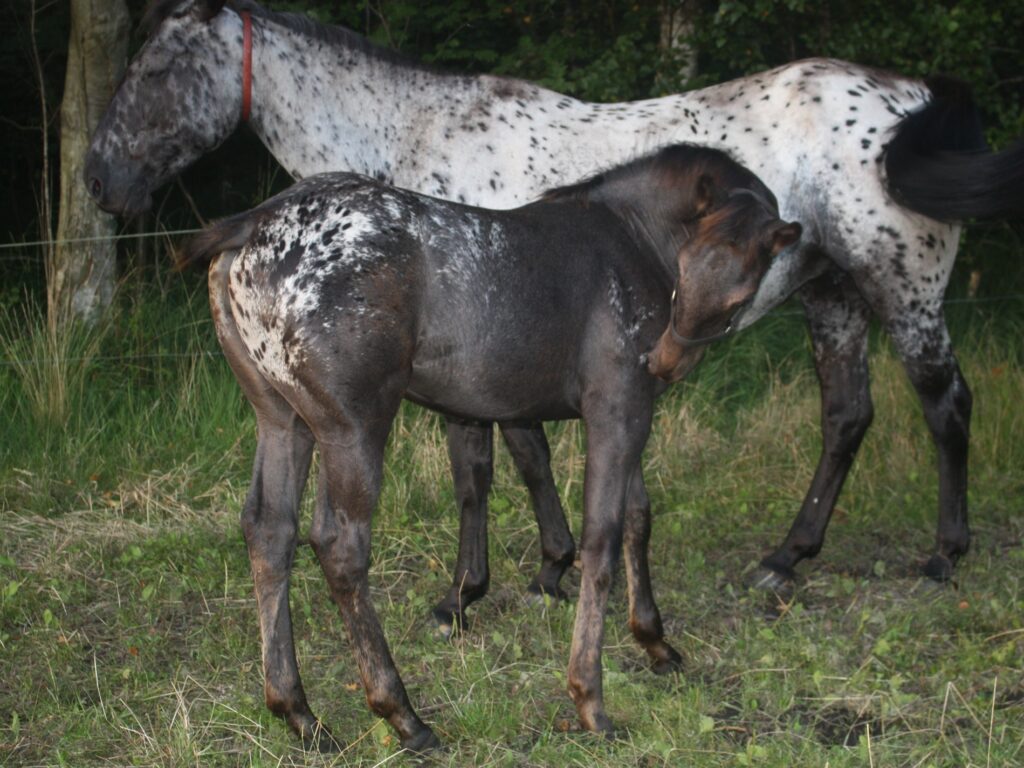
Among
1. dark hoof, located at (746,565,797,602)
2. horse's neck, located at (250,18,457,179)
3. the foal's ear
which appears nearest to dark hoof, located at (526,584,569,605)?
dark hoof, located at (746,565,797,602)

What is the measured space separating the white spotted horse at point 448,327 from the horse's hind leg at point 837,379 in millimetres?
1733

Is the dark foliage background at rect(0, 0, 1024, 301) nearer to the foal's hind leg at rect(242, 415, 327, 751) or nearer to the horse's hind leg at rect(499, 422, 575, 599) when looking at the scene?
the horse's hind leg at rect(499, 422, 575, 599)

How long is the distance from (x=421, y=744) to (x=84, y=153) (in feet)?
15.4

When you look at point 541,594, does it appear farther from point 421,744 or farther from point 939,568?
point 939,568

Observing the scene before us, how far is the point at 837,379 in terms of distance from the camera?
575 cm

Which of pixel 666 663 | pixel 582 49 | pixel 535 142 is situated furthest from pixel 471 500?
pixel 582 49

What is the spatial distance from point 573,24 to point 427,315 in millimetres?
6183

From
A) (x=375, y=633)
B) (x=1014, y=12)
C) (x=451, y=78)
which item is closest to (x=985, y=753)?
(x=375, y=633)

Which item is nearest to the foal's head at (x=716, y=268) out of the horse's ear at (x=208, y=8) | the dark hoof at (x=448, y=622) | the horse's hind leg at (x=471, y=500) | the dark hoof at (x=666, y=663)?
the dark hoof at (x=666, y=663)

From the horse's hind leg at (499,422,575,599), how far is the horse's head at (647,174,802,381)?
1261 mm

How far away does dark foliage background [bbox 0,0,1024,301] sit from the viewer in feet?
26.2

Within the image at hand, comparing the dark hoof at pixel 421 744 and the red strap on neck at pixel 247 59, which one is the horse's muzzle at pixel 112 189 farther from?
the dark hoof at pixel 421 744

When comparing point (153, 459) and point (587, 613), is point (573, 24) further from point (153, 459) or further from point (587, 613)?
point (587, 613)

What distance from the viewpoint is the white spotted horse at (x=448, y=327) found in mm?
3541
